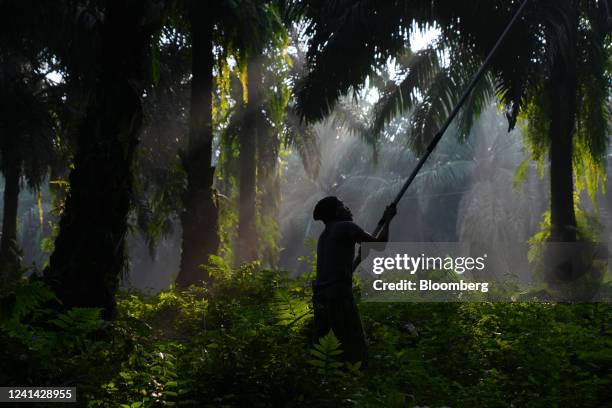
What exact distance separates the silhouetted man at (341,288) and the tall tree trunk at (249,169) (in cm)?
1368

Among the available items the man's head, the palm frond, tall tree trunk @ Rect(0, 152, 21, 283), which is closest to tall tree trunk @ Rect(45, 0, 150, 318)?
the man's head

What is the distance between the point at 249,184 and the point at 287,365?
50.7 ft

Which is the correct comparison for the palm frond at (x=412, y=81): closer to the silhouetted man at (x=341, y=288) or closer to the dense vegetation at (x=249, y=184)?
the dense vegetation at (x=249, y=184)

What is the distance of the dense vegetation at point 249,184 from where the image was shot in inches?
204

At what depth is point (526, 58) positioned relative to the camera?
1297 centimetres

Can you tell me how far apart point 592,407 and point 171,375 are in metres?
3.02

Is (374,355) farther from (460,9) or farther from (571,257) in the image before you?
(571,257)

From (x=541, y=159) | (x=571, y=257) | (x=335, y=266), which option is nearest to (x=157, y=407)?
(x=335, y=266)

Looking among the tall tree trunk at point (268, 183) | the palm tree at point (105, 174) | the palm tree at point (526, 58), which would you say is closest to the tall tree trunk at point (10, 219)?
the tall tree trunk at point (268, 183)

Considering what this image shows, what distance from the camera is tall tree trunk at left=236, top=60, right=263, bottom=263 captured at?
20.5 m

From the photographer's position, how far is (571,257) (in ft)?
50.0

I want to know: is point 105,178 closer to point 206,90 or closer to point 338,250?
point 338,250

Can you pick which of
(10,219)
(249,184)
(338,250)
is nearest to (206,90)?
(249,184)

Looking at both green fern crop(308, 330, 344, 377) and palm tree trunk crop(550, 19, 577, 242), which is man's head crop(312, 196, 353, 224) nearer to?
green fern crop(308, 330, 344, 377)
